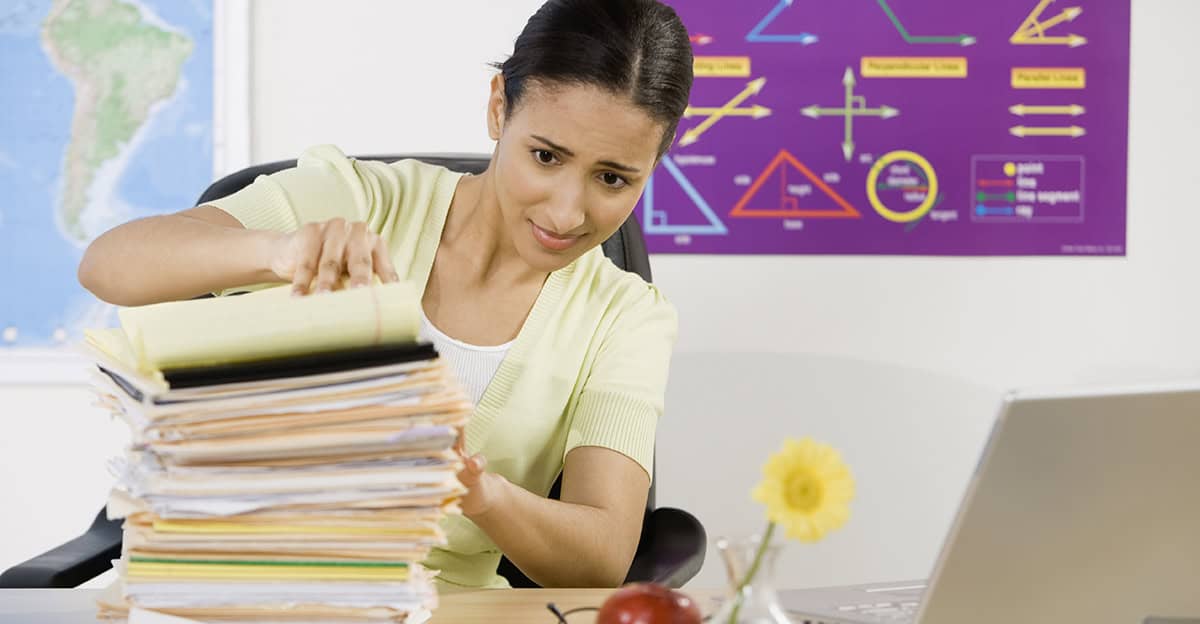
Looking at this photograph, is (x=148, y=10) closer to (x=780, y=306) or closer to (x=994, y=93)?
(x=780, y=306)

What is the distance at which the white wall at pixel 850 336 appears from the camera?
203 cm

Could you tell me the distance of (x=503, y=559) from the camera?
148 cm

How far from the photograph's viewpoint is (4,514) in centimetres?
204

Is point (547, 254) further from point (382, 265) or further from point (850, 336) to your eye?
point (850, 336)

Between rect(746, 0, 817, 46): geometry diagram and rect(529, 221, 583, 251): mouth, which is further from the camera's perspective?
rect(746, 0, 817, 46): geometry diagram

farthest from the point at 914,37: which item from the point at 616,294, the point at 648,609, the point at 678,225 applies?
the point at 648,609

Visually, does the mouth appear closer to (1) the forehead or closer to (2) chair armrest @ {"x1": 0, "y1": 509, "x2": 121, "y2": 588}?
(1) the forehead

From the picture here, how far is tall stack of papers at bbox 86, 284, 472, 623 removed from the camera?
2.36 feet

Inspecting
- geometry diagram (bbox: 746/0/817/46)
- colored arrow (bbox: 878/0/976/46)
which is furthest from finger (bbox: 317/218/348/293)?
colored arrow (bbox: 878/0/976/46)

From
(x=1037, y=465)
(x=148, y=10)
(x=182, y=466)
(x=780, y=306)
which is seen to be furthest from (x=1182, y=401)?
(x=148, y=10)

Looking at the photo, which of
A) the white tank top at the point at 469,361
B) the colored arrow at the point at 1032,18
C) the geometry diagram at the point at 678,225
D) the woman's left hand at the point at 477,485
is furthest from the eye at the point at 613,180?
the colored arrow at the point at 1032,18

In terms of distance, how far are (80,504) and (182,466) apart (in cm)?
148

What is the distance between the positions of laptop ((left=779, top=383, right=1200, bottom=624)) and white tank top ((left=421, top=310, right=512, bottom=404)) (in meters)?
0.71

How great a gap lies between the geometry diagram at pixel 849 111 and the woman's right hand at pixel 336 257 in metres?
1.31
